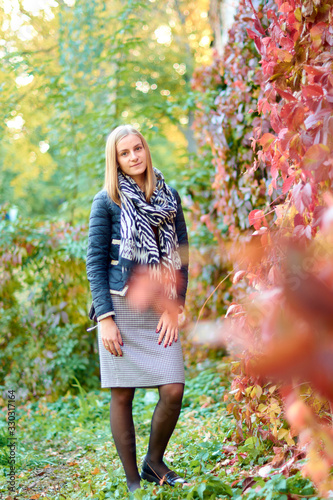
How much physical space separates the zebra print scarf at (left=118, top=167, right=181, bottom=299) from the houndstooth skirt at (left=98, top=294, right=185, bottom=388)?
20 centimetres

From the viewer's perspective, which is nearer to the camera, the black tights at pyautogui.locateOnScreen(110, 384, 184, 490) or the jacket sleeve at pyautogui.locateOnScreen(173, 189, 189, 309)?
the black tights at pyautogui.locateOnScreen(110, 384, 184, 490)

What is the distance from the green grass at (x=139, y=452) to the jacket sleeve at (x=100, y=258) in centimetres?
85

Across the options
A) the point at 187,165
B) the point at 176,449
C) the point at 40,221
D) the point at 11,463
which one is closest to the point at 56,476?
the point at 11,463

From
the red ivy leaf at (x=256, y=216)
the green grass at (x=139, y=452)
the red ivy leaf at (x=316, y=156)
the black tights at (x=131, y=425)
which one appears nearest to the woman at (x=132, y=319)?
the black tights at (x=131, y=425)

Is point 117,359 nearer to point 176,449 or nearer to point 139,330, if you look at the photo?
point 139,330

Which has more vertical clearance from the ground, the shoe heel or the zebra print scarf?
the zebra print scarf

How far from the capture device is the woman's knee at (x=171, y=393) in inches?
95.9

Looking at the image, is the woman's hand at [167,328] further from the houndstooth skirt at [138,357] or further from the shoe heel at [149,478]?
the shoe heel at [149,478]

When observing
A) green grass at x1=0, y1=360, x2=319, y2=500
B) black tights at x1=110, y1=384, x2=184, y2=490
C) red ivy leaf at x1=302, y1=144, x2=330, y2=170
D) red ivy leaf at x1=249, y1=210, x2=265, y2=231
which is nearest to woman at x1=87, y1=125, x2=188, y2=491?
black tights at x1=110, y1=384, x2=184, y2=490

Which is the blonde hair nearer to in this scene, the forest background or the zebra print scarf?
the zebra print scarf

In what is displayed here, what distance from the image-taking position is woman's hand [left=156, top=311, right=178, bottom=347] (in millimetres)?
2502

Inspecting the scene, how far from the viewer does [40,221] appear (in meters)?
5.31

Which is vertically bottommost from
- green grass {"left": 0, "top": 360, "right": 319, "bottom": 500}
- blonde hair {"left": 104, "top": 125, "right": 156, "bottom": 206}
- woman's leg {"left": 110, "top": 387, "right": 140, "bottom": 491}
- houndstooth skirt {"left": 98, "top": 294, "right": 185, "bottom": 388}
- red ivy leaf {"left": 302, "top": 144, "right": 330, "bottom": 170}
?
green grass {"left": 0, "top": 360, "right": 319, "bottom": 500}

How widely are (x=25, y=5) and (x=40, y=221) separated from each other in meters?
3.76
